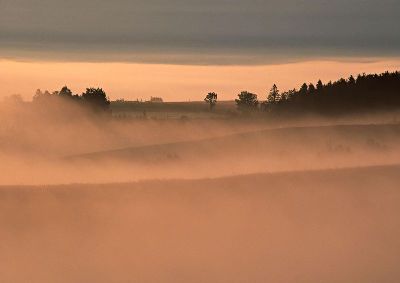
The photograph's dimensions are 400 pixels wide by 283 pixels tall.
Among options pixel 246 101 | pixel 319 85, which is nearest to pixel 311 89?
pixel 319 85

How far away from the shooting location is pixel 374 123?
8112cm

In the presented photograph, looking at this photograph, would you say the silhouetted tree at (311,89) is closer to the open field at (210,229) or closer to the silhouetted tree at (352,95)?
the silhouetted tree at (352,95)

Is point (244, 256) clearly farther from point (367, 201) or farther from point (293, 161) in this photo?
point (293, 161)

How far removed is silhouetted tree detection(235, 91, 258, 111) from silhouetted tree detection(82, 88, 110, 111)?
16724mm

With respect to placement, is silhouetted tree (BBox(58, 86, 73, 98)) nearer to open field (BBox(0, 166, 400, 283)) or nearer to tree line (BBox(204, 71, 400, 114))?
tree line (BBox(204, 71, 400, 114))

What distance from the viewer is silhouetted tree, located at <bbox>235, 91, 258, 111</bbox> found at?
153925 mm

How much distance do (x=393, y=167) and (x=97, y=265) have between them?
14533mm

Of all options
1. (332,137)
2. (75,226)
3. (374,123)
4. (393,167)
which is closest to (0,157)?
(332,137)

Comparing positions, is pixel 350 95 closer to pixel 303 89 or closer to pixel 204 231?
pixel 303 89

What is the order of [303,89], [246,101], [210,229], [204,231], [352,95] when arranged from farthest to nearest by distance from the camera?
[246,101], [303,89], [352,95], [210,229], [204,231]

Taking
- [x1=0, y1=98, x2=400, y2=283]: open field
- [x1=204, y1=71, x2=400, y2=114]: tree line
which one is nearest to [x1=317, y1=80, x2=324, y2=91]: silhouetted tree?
[x1=204, y1=71, x2=400, y2=114]: tree line

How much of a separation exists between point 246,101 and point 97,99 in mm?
24468

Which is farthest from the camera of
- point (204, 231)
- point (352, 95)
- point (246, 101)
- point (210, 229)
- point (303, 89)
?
point (246, 101)

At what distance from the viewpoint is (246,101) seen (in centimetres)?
16162
